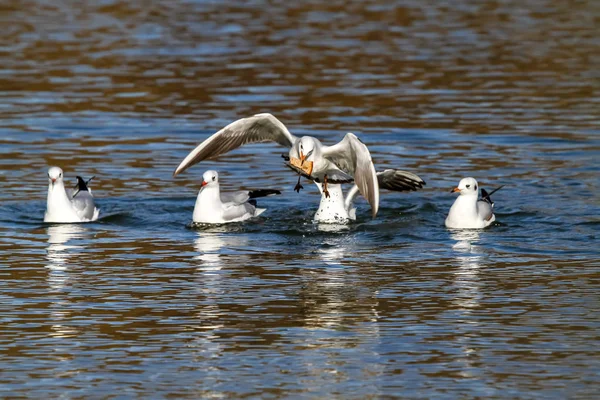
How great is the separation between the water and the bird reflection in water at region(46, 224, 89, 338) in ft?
0.12

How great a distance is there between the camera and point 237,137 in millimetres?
15359

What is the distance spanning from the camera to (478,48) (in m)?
29.3

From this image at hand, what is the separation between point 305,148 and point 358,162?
636 mm

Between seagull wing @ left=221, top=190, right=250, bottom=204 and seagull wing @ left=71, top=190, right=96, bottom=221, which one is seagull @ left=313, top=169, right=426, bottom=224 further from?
seagull wing @ left=71, top=190, right=96, bottom=221

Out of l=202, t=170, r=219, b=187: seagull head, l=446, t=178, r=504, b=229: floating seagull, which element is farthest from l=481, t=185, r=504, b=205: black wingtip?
l=202, t=170, r=219, b=187: seagull head

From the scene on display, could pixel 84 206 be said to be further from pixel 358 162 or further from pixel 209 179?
pixel 358 162

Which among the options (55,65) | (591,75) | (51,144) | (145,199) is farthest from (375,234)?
(55,65)

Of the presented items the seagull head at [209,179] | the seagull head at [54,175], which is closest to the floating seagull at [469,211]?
the seagull head at [209,179]

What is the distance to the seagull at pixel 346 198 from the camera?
15.0m

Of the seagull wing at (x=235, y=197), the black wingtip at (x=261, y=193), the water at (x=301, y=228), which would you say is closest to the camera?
the water at (x=301, y=228)

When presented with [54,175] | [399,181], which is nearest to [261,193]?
[399,181]

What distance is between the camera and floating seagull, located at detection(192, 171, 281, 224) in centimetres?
1505

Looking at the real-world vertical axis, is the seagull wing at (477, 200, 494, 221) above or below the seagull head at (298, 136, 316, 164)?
below

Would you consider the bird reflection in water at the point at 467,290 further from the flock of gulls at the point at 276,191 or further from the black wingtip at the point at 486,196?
the black wingtip at the point at 486,196
